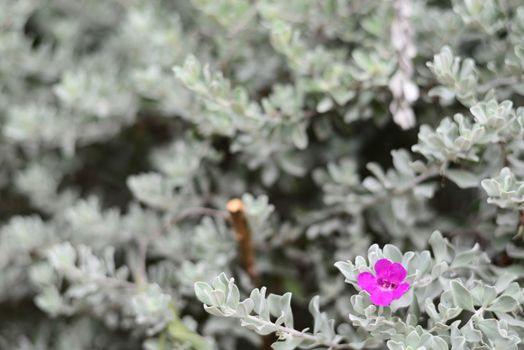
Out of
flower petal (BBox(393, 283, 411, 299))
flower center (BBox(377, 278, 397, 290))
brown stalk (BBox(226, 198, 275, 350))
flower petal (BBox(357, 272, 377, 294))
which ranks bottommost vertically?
brown stalk (BBox(226, 198, 275, 350))

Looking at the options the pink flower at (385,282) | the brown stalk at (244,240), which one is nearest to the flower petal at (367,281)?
the pink flower at (385,282)

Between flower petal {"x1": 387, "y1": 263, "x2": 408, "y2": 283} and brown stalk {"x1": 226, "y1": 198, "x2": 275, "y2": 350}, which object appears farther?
brown stalk {"x1": 226, "y1": 198, "x2": 275, "y2": 350}

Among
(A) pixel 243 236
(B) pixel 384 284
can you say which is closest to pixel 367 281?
(B) pixel 384 284

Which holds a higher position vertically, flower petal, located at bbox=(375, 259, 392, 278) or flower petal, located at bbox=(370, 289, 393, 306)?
flower petal, located at bbox=(375, 259, 392, 278)

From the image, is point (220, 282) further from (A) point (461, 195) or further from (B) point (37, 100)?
(B) point (37, 100)

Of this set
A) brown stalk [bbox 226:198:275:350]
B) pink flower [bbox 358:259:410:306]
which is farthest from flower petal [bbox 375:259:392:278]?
brown stalk [bbox 226:198:275:350]

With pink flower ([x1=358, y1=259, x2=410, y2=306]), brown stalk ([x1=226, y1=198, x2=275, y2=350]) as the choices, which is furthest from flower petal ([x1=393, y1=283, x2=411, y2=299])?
brown stalk ([x1=226, y1=198, x2=275, y2=350])

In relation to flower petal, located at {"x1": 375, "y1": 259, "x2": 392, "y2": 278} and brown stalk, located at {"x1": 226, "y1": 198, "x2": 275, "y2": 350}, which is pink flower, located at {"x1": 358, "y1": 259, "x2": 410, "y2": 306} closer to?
flower petal, located at {"x1": 375, "y1": 259, "x2": 392, "y2": 278}

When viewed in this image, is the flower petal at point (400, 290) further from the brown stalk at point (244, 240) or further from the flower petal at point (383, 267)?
the brown stalk at point (244, 240)
